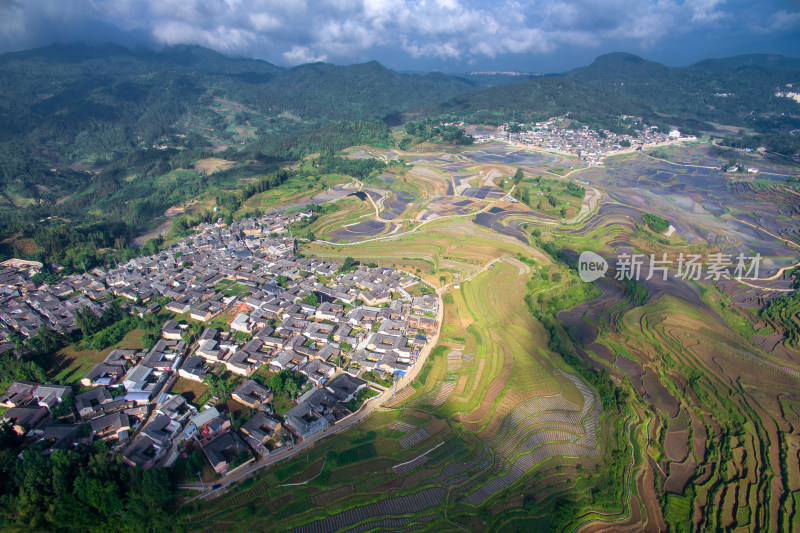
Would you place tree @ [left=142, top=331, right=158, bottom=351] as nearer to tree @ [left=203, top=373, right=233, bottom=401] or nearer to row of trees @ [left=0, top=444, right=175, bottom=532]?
tree @ [left=203, top=373, right=233, bottom=401]

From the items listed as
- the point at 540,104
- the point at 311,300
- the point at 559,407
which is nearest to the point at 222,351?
the point at 311,300

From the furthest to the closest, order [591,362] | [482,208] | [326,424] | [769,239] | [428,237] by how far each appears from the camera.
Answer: [482,208], [769,239], [428,237], [591,362], [326,424]

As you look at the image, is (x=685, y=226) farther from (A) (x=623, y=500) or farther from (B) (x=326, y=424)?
(B) (x=326, y=424)

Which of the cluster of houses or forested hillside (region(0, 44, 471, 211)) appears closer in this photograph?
forested hillside (region(0, 44, 471, 211))

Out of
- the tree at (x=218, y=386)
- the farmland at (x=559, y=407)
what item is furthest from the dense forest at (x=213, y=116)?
the farmland at (x=559, y=407)

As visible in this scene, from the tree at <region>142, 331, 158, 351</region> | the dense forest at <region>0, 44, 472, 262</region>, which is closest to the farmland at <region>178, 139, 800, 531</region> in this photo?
the tree at <region>142, 331, 158, 351</region>

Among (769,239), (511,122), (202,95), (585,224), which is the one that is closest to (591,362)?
(585,224)

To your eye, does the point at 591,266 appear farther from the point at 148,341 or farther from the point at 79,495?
the point at 79,495
